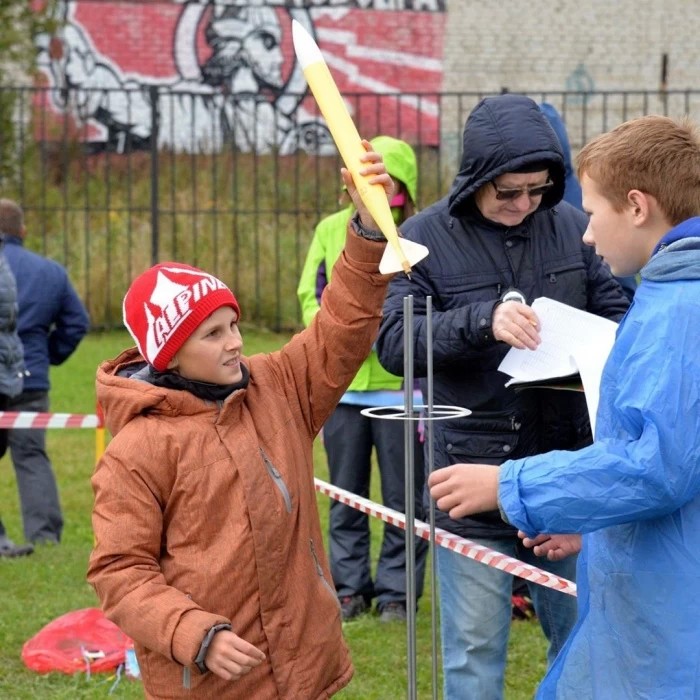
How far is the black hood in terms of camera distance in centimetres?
359

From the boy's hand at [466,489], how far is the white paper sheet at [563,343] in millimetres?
606

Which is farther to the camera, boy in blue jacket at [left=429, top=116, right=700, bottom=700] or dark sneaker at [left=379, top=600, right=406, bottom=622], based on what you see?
dark sneaker at [left=379, top=600, right=406, bottom=622]

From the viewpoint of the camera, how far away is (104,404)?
121 inches

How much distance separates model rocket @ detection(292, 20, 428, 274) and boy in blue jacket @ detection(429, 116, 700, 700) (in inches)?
15.8

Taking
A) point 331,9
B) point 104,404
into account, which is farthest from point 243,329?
point 104,404

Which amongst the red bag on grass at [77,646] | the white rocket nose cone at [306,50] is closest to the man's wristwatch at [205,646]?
the white rocket nose cone at [306,50]

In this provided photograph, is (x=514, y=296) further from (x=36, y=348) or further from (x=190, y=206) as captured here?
(x=190, y=206)

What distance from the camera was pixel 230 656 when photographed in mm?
2766

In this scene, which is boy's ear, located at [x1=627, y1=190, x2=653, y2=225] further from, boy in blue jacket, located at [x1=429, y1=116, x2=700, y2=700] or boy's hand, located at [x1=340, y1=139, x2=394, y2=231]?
boy's hand, located at [x1=340, y1=139, x2=394, y2=231]

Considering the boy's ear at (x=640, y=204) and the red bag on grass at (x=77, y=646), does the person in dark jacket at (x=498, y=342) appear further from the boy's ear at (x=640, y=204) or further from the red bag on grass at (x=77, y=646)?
the red bag on grass at (x=77, y=646)

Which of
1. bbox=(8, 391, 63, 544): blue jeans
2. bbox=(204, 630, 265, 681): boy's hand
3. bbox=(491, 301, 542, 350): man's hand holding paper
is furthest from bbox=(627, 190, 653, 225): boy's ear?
bbox=(8, 391, 63, 544): blue jeans

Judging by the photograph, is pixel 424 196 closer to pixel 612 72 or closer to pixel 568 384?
pixel 612 72

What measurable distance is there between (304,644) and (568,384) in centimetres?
90

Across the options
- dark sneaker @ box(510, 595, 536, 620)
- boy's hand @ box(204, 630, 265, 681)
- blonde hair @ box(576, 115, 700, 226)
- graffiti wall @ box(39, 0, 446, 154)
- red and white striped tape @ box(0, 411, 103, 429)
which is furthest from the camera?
graffiti wall @ box(39, 0, 446, 154)
